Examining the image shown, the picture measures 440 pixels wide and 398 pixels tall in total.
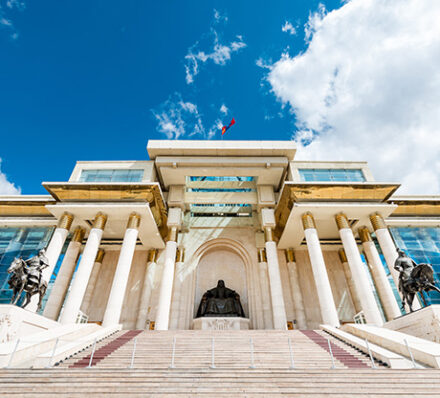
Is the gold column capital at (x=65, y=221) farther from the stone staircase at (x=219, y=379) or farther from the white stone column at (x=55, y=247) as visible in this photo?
the stone staircase at (x=219, y=379)

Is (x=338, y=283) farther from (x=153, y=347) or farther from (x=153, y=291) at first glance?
(x=153, y=347)

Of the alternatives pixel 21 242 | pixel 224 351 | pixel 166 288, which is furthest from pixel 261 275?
pixel 21 242

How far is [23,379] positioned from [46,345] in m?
3.09

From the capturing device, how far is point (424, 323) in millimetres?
10680

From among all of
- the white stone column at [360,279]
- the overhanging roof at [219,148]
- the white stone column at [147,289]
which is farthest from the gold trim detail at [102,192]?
the white stone column at [360,279]

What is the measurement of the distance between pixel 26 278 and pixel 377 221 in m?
20.5

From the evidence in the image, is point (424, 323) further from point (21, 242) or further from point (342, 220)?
Answer: point (21, 242)

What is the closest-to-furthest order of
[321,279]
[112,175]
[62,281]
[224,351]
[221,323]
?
1. [224,351]
2. [321,279]
3. [62,281]
4. [221,323]
5. [112,175]

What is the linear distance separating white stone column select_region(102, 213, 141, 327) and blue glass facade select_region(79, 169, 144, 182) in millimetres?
3540

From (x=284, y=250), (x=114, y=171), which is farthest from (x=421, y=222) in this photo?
(x=114, y=171)

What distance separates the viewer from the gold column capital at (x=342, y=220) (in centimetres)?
1798

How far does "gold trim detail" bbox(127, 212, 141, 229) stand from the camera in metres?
17.5

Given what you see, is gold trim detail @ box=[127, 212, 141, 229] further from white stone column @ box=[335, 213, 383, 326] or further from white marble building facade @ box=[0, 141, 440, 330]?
white stone column @ box=[335, 213, 383, 326]

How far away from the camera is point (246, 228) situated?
23219mm
